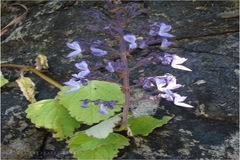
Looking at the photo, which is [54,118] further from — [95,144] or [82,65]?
[82,65]

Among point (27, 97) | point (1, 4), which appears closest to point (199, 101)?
point (27, 97)

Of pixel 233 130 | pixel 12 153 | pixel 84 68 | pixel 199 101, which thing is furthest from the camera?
pixel 12 153

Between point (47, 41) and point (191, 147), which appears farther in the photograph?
point (47, 41)

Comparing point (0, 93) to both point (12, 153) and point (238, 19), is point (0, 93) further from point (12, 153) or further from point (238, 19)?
point (238, 19)

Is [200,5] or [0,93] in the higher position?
[200,5]

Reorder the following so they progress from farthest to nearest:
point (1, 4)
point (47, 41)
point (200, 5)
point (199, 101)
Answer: point (1, 4) → point (47, 41) → point (200, 5) → point (199, 101)

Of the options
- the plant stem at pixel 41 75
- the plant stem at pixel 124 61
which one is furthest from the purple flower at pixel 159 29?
the plant stem at pixel 41 75

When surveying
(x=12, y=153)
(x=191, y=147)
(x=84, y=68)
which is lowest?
(x=12, y=153)

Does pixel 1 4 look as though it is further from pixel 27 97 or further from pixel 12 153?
pixel 12 153
